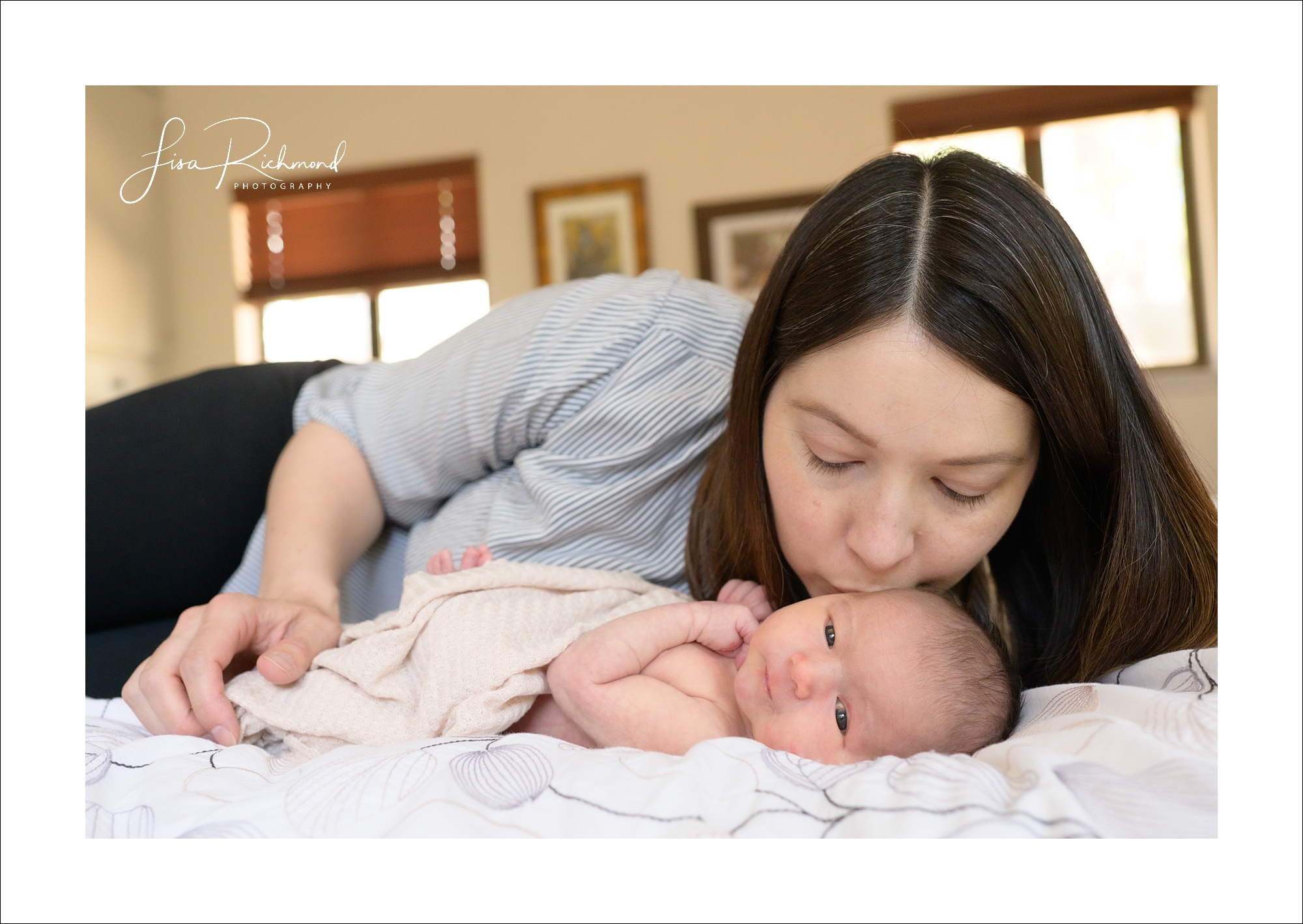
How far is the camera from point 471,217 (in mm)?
4324

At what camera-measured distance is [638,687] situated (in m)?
0.77

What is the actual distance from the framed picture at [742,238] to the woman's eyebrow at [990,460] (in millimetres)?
3203

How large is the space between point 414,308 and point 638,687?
346cm

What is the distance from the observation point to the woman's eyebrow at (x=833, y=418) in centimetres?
77

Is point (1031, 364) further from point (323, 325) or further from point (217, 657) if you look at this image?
point (323, 325)

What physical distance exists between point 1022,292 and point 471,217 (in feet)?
12.8

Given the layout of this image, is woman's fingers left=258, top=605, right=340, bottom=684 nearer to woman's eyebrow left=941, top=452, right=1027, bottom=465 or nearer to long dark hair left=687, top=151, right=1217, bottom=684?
long dark hair left=687, top=151, right=1217, bottom=684

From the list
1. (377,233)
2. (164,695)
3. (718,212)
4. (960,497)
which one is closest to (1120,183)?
(718,212)

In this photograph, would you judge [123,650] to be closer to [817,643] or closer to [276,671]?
[276,671]

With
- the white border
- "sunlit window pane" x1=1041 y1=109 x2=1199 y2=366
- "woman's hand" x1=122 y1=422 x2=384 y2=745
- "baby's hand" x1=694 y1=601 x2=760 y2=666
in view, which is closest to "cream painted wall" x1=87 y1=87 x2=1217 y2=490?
"sunlit window pane" x1=1041 y1=109 x2=1199 y2=366

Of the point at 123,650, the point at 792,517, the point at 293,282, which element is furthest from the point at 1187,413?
the point at 293,282

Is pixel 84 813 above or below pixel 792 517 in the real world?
below

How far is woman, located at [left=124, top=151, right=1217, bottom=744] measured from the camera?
78 cm

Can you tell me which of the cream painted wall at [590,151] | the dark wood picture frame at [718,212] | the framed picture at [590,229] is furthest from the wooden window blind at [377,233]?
the dark wood picture frame at [718,212]
